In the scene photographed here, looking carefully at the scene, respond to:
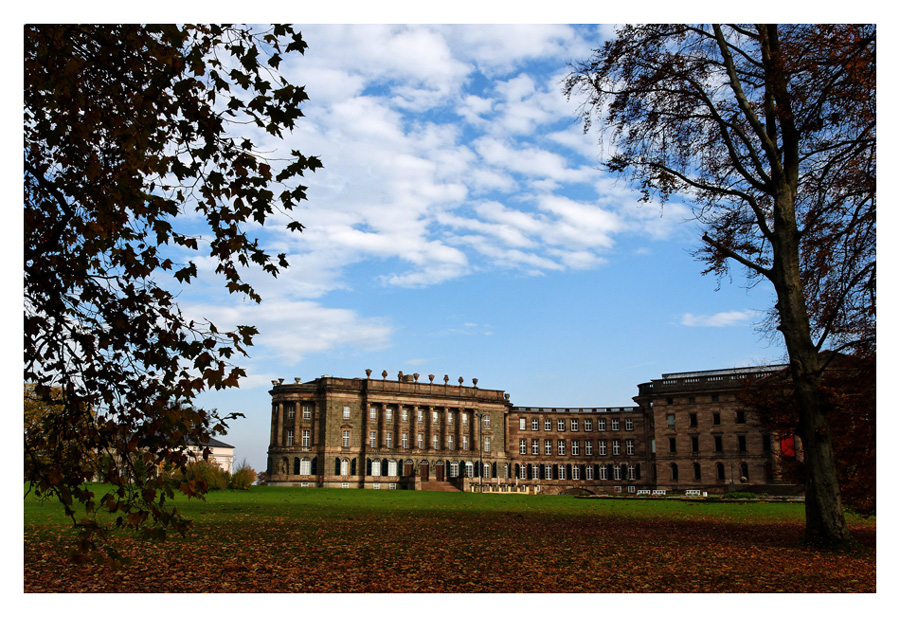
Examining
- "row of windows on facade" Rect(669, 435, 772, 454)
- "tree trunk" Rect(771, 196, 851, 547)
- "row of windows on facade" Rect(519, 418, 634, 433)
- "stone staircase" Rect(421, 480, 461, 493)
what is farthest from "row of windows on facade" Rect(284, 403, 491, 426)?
"tree trunk" Rect(771, 196, 851, 547)

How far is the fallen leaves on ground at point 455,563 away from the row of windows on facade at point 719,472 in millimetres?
67415

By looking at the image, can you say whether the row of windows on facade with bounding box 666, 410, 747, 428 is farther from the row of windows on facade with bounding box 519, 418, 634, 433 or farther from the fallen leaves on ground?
the fallen leaves on ground

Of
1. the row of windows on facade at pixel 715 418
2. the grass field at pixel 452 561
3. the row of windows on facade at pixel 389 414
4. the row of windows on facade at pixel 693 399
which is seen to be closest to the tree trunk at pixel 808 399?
the grass field at pixel 452 561

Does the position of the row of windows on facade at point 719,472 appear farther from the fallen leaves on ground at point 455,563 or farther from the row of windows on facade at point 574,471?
the fallen leaves on ground at point 455,563

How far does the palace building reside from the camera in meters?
78.1

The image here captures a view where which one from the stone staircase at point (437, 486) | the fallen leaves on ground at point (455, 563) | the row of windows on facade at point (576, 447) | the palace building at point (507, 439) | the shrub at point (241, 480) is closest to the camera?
the fallen leaves on ground at point (455, 563)

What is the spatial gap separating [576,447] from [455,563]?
267 feet

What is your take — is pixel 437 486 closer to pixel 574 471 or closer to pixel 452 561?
pixel 574 471

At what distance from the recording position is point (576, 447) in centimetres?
8844

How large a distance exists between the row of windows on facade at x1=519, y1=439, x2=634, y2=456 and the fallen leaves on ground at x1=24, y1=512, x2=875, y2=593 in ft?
241

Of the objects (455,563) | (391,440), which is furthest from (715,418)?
(455,563)

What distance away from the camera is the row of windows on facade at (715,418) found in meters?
78.2

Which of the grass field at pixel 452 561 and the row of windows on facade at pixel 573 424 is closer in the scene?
the grass field at pixel 452 561

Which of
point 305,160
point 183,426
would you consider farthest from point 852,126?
point 183,426
